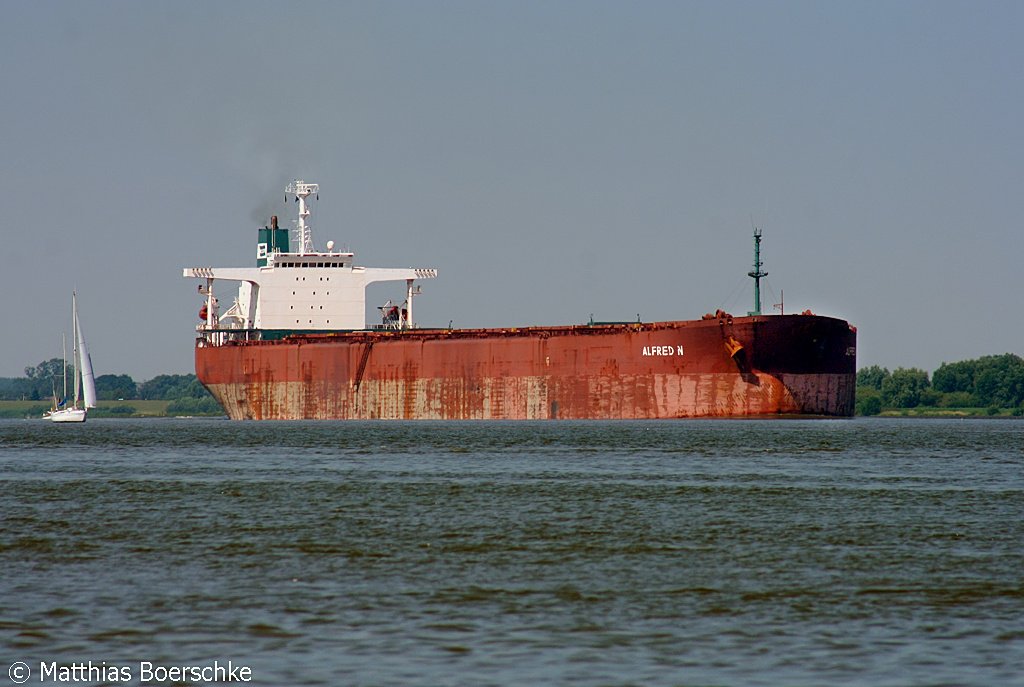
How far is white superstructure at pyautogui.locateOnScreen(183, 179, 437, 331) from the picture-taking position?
77.8 metres

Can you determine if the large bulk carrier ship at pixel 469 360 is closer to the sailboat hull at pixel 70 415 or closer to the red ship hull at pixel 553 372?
the red ship hull at pixel 553 372

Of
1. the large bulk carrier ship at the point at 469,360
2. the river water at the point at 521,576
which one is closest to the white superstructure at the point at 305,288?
the large bulk carrier ship at the point at 469,360

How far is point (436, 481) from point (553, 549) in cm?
1222

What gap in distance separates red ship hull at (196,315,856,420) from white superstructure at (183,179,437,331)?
3.02 m

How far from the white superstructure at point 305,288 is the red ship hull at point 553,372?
9.92 ft

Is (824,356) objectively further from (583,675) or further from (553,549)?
(583,675)

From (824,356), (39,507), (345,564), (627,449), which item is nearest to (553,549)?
(345,564)

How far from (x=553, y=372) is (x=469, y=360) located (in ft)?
16.0

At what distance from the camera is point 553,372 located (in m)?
63.2

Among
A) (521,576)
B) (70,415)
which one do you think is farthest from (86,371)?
(521,576)

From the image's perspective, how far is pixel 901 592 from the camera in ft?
46.2

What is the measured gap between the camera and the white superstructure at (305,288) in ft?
255

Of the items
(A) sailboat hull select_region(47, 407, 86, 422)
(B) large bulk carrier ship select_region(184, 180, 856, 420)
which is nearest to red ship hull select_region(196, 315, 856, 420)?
(B) large bulk carrier ship select_region(184, 180, 856, 420)

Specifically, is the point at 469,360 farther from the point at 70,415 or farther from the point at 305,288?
the point at 70,415
